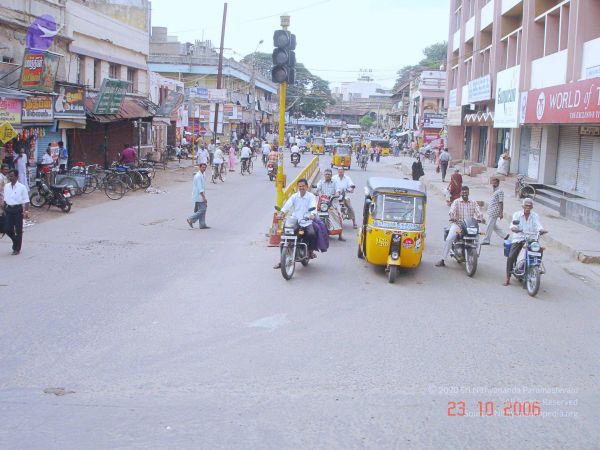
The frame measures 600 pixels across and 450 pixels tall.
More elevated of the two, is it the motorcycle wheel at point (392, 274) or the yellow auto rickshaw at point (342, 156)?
the yellow auto rickshaw at point (342, 156)

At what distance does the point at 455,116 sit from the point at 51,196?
31.8 metres

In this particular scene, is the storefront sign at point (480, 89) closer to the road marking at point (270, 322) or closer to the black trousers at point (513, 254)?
the black trousers at point (513, 254)

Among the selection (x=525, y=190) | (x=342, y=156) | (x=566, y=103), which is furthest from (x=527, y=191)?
(x=342, y=156)

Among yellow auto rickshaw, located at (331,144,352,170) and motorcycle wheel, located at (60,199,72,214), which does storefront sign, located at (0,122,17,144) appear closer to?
motorcycle wheel, located at (60,199,72,214)

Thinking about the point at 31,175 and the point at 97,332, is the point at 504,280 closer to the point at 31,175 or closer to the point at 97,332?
the point at 97,332

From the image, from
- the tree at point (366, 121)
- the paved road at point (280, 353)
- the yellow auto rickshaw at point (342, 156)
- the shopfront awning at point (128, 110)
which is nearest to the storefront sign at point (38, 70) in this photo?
the shopfront awning at point (128, 110)

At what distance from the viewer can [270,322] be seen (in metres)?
9.13

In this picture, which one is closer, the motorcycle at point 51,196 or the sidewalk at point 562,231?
the sidewalk at point 562,231

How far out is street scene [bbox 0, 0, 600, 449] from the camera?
6000 mm

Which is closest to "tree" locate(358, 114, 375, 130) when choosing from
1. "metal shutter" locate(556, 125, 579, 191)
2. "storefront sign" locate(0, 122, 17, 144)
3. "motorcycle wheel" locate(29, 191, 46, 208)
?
"metal shutter" locate(556, 125, 579, 191)

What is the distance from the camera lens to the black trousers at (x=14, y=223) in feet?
44.4

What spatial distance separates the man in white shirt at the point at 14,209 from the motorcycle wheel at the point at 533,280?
944 cm

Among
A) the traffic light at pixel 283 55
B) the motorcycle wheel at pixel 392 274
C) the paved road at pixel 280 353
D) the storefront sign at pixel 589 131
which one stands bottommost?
the paved road at pixel 280 353

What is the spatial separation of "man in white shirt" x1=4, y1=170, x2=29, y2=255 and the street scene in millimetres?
31
